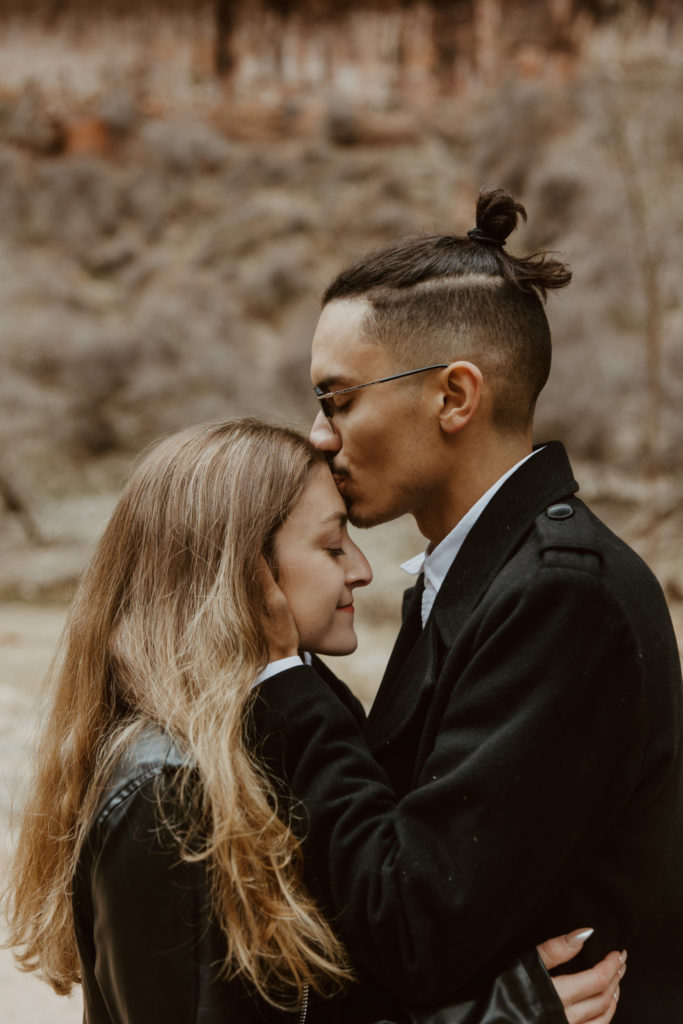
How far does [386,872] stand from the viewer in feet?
4.91

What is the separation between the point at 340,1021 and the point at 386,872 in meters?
0.45

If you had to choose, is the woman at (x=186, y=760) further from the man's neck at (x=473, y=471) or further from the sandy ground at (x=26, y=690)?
the sandy ground at (x=26, y=690)

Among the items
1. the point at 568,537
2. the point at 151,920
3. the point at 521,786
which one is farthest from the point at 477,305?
the point at 151,920

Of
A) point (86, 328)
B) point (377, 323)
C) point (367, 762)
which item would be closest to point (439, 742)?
point (367, 762)

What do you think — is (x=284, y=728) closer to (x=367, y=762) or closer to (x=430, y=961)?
(x=367, y=762)

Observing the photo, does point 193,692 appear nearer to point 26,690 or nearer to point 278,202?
point 26,690

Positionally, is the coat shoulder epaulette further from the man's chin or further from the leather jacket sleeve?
the leather jacket sleeve

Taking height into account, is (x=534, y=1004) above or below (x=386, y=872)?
below

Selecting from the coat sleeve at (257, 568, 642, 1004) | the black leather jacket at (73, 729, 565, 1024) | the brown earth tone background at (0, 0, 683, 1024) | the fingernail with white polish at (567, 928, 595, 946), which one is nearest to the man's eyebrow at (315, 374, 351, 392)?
the coat sleeve at (257, 568, 642, 1004)

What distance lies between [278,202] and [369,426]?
25.5 metres

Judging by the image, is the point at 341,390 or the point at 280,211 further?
the point at 280,211

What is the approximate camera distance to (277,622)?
72.9 inches

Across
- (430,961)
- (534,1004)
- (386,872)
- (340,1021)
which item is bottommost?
(340,1021)

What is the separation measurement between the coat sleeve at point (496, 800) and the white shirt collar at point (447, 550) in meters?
0.34
